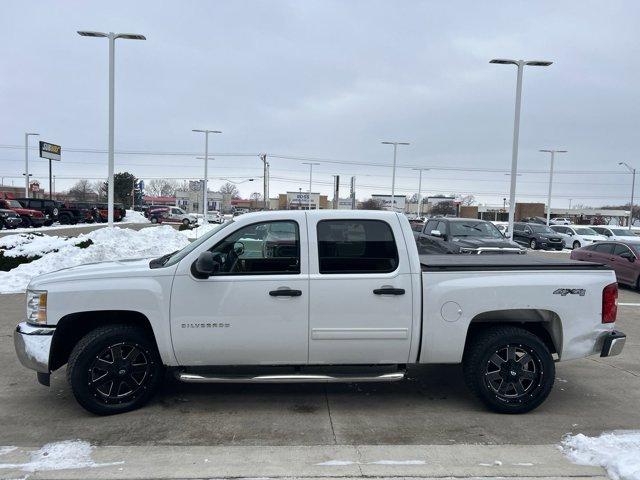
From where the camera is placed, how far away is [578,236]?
32.2 meters

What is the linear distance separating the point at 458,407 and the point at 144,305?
3.15m

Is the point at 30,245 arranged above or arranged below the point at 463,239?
below

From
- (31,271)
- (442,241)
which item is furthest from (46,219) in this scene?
(442,241)

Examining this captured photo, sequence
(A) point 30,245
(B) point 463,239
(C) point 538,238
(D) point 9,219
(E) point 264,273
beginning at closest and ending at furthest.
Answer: (E) point 264,273 → (A) point 30,245 → (B) point 463,239 → (C) point 538,238 → (D) point 9,219

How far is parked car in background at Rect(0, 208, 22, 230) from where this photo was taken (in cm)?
3222

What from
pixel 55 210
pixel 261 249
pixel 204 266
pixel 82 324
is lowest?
pixel 55 210

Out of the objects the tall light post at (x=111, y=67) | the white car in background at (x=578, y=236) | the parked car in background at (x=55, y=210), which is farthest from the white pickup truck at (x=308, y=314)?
the parked car in background at (x=55, y=210)

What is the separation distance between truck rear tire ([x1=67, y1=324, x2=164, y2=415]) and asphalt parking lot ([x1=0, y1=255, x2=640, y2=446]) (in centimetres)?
17

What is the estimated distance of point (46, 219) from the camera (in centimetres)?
3744

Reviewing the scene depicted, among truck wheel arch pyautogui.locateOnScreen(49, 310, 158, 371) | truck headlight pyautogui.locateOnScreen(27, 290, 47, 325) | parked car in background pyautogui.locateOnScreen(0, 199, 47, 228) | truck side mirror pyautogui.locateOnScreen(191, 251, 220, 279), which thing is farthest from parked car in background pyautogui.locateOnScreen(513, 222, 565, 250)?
parked car in background pyautogui.locateOnScreen(0, 199, 47, 228)

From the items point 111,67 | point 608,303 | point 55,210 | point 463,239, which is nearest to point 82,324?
point 608,303

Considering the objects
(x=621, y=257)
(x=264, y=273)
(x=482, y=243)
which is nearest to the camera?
(x=264, y=273)

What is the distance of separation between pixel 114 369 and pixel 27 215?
35433 millimetres

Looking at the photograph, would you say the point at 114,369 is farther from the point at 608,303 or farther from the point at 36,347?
the point at 608,303
